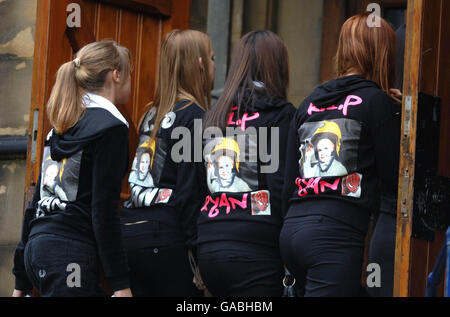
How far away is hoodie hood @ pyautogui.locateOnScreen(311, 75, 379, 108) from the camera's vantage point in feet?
13.8

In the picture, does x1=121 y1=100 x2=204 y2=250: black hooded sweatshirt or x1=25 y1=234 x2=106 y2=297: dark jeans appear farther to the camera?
x1=121 y1=100 x2=204 y2=250: black hooded sweatshirt

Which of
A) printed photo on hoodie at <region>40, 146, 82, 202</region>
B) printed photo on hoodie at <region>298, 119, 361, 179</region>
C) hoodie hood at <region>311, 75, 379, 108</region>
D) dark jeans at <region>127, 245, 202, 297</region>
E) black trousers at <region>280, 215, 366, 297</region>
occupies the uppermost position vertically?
hoodie hood at <region>311, 75, 379, 108</region>

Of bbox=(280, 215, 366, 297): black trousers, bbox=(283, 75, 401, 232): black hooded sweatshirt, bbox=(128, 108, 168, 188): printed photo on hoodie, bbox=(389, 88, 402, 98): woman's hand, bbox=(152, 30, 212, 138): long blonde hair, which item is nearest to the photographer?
bbox=(280, 215, 366, 297): black trousers

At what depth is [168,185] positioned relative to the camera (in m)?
4.77

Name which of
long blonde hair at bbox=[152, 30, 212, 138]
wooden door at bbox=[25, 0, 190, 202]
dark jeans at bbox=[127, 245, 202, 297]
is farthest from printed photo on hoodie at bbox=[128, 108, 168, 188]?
wooden door at bbox=[25, 0, 190, 202]

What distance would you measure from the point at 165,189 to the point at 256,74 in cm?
72

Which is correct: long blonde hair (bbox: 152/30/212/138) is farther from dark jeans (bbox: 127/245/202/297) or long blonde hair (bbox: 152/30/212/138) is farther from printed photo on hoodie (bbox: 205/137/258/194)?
dark jeans (bbox: 127/245/202/297)

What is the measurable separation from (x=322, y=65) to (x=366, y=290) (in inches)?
147

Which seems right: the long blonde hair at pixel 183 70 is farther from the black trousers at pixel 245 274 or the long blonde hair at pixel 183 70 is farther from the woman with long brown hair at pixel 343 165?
the black trousers at pixel 245 274

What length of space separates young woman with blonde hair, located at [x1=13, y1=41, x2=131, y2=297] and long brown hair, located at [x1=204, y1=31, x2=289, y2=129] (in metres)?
0.49

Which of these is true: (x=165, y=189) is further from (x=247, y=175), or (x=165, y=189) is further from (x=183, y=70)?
(x=183, y=70)
